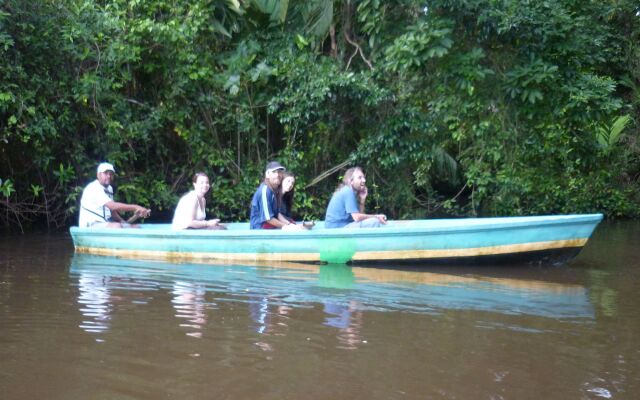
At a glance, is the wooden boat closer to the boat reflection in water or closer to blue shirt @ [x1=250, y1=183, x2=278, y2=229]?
the boat reflection in water

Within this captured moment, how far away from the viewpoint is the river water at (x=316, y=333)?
14.5 ft

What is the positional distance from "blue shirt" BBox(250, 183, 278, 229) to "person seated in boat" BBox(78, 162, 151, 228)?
1.29 m

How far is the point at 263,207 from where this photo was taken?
9633mm

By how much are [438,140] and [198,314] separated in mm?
8963

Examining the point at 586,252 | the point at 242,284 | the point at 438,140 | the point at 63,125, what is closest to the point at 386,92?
the point at 438,140

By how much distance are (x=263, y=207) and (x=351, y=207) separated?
1.02 m

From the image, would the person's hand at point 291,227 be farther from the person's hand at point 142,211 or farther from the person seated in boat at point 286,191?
the person's hand at point 142,211

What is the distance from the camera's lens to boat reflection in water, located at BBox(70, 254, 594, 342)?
622cm

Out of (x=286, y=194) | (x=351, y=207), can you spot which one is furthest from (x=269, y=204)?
(x=351, y=207)

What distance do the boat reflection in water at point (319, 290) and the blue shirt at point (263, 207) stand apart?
0.73 meters

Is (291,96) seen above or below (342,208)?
above

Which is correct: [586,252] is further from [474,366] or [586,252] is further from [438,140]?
[474,366]

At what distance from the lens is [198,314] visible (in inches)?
244

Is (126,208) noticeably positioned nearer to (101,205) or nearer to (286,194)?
(101,205)
